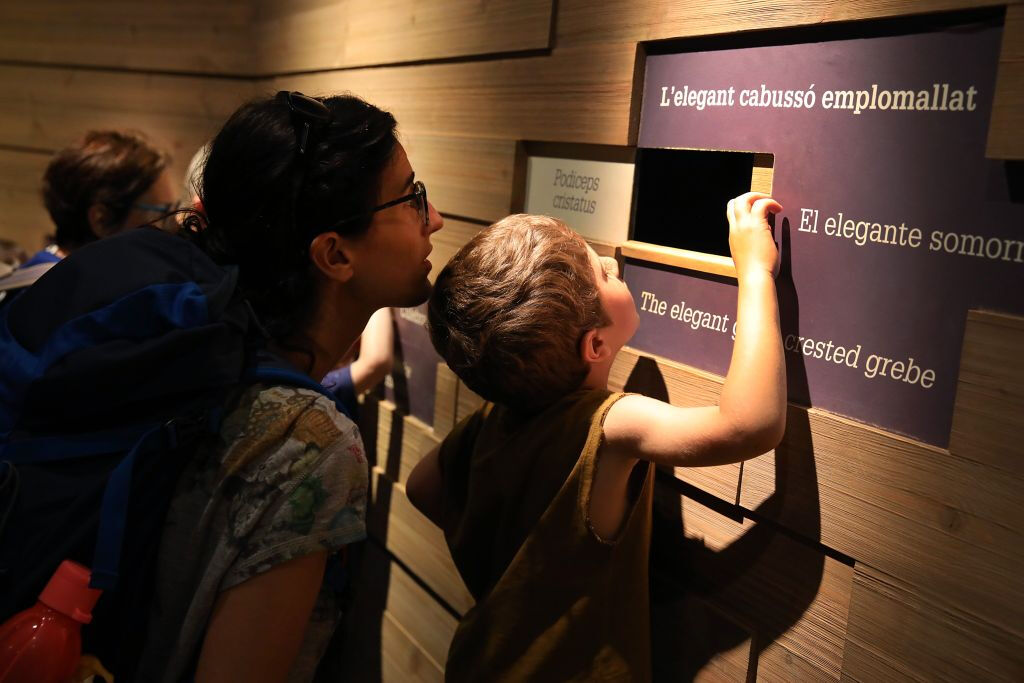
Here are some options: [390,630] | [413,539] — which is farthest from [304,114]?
[390,630]

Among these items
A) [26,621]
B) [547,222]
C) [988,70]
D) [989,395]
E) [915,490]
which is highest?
[988,70]

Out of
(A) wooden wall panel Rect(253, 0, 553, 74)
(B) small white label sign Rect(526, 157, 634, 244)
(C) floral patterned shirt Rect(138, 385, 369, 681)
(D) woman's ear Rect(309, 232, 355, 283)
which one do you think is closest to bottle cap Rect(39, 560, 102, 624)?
(C) floral patterned shirt Rect(138, 385, 369, 681)

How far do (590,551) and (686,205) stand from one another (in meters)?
0.60

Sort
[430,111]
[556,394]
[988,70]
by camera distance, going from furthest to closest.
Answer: [430,111] → [556,394] → [988,70]

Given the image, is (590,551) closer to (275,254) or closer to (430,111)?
(275,254)

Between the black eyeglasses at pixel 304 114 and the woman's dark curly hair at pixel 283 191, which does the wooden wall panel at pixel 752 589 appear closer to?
the woman's dark curly hair at pixel 283 191

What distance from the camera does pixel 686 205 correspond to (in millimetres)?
1451

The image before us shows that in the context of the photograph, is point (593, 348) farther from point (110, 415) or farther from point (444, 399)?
point (444, 399)

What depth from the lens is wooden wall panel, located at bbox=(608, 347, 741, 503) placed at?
135cm

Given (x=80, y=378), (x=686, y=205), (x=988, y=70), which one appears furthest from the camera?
(x=686, y=205)

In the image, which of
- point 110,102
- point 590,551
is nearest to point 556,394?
point 590,551

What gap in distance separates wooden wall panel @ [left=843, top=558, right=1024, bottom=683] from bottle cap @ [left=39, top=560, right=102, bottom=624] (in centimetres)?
102

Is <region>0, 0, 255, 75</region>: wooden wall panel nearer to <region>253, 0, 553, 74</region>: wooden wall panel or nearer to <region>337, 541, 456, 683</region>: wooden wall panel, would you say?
<region>253, 0, 553, 74</region>: wooden wall panel

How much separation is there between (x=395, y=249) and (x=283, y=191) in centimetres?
20
